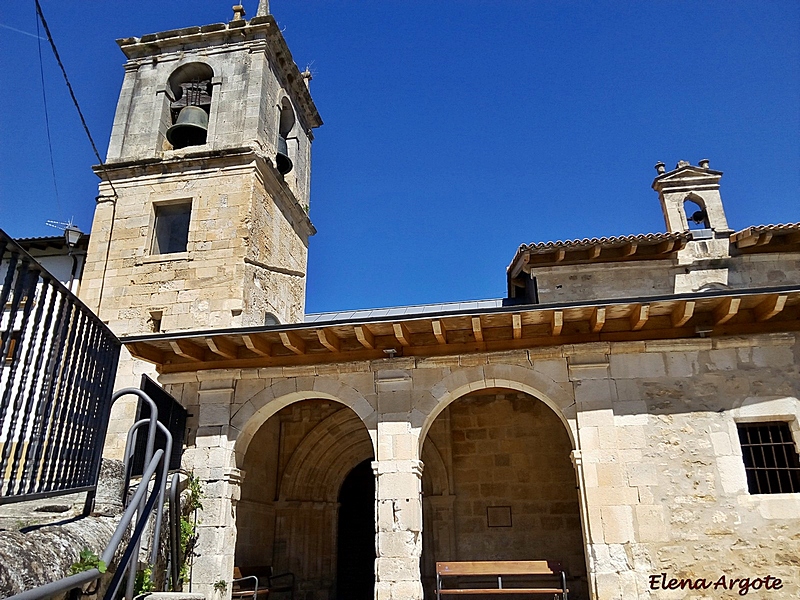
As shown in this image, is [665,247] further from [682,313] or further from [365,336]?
[365,336]

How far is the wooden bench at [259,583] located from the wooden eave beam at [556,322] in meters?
4.87

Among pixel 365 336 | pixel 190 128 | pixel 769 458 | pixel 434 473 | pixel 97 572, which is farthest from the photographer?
pixel 190 128

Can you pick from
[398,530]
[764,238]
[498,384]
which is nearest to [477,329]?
[498,384]

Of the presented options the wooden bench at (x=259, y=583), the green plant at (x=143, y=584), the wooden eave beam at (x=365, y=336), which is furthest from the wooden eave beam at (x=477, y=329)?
the green plant at (x=143, y=584)

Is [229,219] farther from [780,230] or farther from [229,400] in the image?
[780,230]

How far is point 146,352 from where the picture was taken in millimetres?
8195

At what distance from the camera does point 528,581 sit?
28.0 feet

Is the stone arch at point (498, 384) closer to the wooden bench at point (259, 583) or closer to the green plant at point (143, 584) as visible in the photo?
the wooden bench at point (259, 583)

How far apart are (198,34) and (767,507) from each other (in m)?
12.8

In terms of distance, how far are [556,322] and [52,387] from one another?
554 centimetres

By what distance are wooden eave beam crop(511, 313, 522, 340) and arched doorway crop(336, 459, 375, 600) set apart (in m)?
4.37

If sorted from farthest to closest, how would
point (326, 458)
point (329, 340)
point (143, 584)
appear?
point (326, 458)
point (329, 340)
point (143, 584)

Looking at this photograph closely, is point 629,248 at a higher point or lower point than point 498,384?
higher

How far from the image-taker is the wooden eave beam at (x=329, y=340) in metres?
7.61
